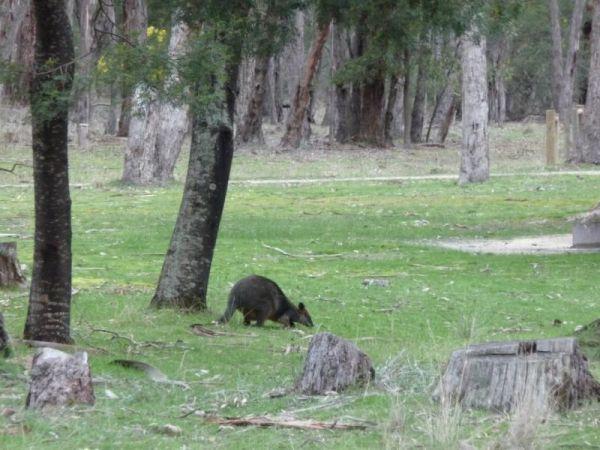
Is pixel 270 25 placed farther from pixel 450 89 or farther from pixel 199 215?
pixel 450 89

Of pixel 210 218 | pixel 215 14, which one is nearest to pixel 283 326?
pixel 210 218

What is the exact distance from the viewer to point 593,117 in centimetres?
4019

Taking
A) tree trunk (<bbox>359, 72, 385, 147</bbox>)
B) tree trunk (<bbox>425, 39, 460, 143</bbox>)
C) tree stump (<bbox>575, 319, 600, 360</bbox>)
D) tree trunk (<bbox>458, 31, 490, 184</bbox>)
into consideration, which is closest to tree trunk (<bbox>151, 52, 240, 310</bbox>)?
tree stump (<bbox>575, 319, 600, 360</bbox>)

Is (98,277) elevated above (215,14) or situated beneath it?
situated beneath

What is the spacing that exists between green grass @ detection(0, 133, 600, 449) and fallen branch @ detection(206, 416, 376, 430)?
0.09 metres

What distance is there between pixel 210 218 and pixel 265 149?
33906mm

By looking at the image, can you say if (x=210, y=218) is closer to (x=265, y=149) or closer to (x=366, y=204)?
(x=366, y=204)

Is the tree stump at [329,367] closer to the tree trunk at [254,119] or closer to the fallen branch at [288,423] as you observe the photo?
the fallen branch at [288,423]

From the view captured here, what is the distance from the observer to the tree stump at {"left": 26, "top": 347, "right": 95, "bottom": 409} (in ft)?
25.1

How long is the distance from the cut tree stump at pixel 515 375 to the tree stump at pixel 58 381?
2291 mm

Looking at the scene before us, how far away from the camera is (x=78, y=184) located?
33438 millimetres

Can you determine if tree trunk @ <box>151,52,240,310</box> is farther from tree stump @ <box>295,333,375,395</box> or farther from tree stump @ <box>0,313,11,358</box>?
tree stump @ <box>295,333,375,395</box>

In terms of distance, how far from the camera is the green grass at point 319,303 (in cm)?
727

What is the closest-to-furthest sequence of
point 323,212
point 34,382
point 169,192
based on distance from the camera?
point 34,382, point 323,212, point 169,192
